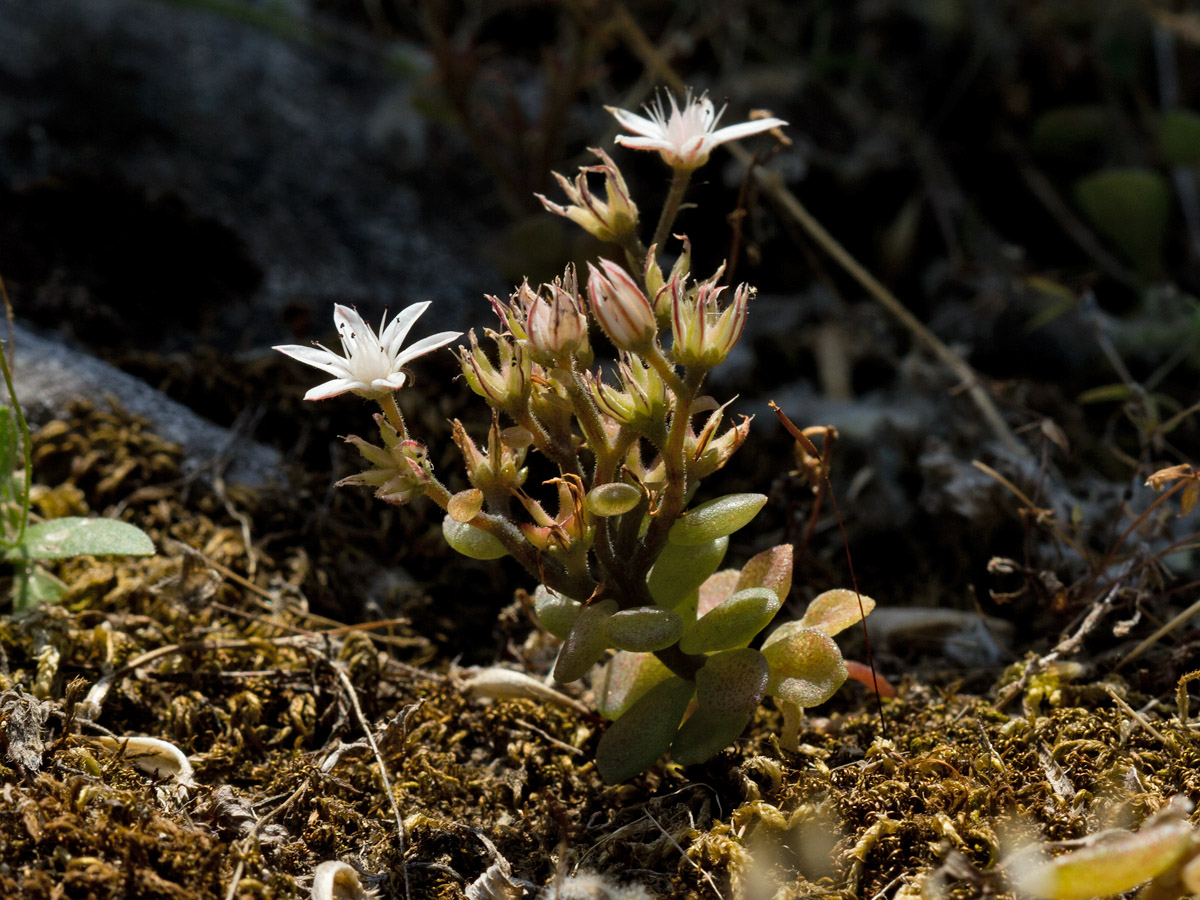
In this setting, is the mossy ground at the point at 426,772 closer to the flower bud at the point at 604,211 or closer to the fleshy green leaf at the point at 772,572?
the fleshy green leaf at the point at 772,572

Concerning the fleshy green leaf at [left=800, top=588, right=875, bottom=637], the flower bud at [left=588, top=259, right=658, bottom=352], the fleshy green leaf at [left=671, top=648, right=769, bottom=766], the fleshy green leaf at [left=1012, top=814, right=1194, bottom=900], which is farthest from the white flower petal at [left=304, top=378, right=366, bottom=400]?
the fleshy green leaf at [left=1012, top=814, right=1194, bottom=900]

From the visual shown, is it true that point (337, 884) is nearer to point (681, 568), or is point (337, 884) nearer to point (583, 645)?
point (583, 645)

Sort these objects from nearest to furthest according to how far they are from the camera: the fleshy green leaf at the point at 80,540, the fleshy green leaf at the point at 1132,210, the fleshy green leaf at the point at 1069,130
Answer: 1. the fleshy green leaf at the point at 80,540
2. the fleshy green leaf at the point at 1132,210
3. the fleshy green leaf at the point at 1069,130

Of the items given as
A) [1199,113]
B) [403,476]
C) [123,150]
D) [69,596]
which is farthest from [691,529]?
[1199,113]

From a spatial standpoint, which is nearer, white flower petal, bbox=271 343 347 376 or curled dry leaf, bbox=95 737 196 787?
white flower petal, bbox=271 343 347 376

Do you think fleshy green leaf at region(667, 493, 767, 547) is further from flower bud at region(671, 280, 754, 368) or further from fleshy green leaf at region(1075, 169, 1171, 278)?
fleshy green leaf at region(1075, 169, 1171, 278)

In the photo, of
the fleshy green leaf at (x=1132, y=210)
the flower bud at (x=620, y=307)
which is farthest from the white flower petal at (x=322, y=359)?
the fleshy green leaf at (x=1132, y=210)
